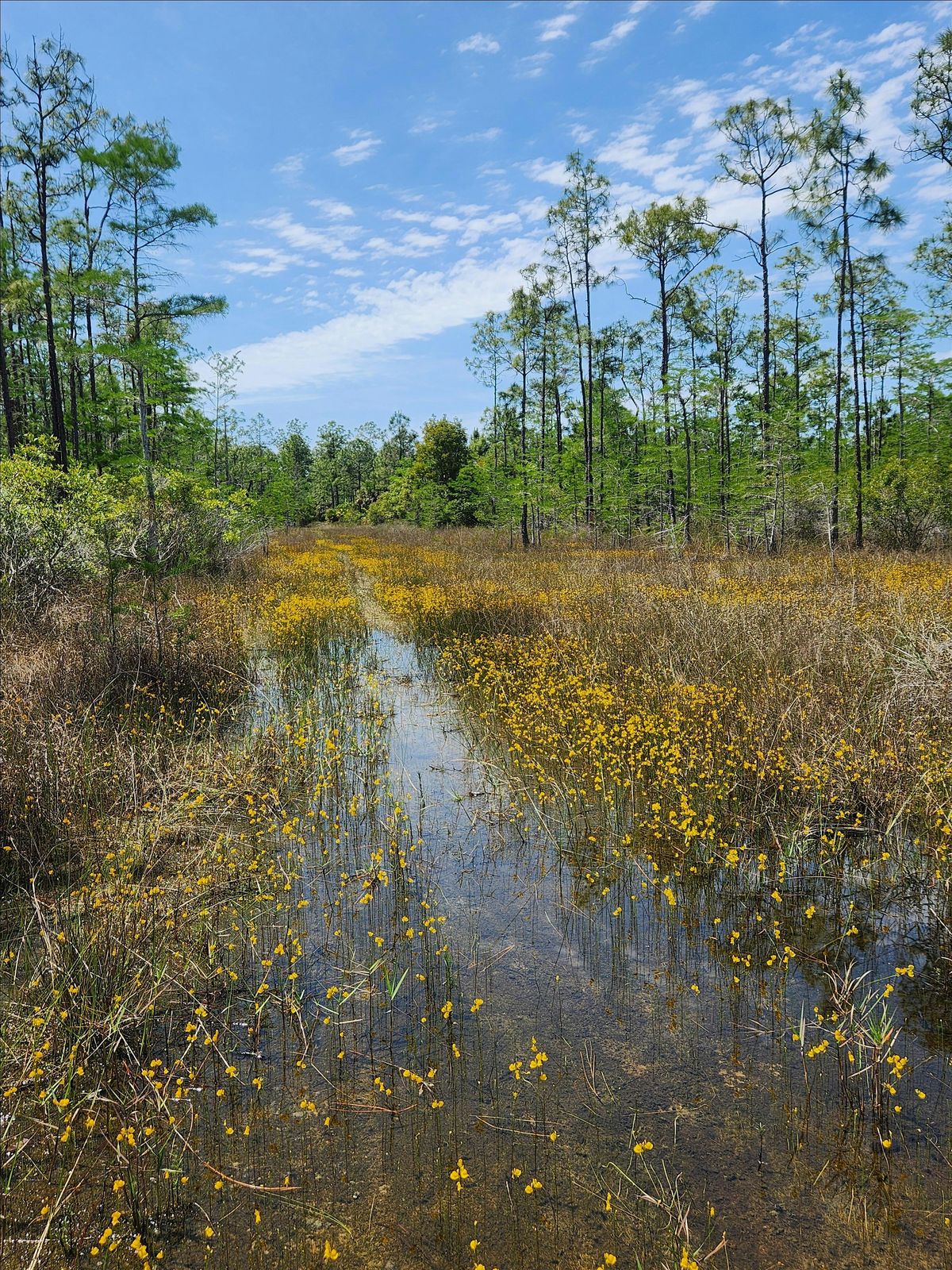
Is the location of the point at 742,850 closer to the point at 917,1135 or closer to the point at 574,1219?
the point at 917,1135

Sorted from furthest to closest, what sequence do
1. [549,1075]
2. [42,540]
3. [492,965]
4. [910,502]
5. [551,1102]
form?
1. [910,502]
2. [42,540]
3. [492,965]
4. [549,1075]
5. [551,1102]

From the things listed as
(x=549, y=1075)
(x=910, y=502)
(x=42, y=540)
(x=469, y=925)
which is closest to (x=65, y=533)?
(x=42, y=540)

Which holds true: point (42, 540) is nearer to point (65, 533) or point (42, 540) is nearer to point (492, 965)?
point (65, 533)

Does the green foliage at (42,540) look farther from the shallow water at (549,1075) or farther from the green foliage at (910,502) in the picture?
the green foliage at (910,502)

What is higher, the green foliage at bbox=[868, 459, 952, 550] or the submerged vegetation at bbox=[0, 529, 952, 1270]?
the green foliage at bbox=[868, 459, 952, 550]

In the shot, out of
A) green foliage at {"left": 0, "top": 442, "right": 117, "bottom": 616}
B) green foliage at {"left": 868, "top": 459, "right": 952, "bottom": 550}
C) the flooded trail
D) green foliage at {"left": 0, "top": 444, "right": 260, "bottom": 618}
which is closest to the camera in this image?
the flooded trail

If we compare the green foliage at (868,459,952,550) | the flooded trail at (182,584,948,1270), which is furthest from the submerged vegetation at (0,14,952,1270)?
the green foliage at (868,459,952,550)

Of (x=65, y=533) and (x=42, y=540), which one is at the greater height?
(x=65, y=533)

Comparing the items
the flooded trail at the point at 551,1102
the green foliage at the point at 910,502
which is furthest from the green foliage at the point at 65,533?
the green foliage at the point at 910,502

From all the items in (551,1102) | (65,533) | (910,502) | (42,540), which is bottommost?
(551,1102)

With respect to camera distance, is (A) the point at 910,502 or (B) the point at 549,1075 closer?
(B) the point at 549,1075

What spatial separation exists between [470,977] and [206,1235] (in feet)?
5.14

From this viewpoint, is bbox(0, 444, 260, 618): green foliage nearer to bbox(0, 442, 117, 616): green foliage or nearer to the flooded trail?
bbox(0, 442, 117, 616): green foliage

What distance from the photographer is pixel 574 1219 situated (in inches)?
87.6
